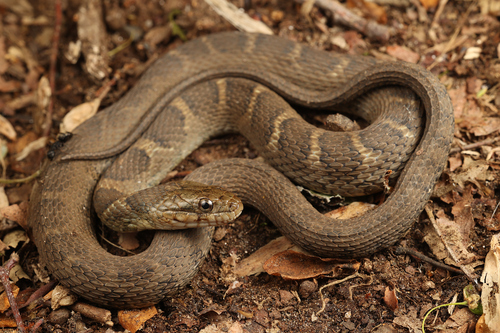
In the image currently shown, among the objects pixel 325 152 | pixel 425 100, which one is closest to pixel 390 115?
pixel 425 100

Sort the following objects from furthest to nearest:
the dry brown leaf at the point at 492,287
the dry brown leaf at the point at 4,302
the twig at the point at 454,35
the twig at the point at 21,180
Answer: the twig at the point at 454,35, the twig at the point at 21,180, the dry brown leaf at the point at 4,302, the dry brown leaf at the point at 492,287

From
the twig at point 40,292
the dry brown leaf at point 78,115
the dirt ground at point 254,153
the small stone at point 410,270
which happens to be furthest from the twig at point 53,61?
the small stone at point 410,270

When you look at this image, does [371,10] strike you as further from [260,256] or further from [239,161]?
[260,256]

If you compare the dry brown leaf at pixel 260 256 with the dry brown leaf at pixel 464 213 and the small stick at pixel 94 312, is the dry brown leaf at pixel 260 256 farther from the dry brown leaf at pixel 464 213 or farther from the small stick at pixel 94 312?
the dry brown leaf at pixel 464 213

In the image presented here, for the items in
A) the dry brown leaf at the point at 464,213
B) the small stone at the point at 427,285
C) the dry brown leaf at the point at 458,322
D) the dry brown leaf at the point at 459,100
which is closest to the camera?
the dry brown leaf at the point at 458,322

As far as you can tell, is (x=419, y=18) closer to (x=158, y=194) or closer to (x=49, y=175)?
(x=158, y=194)
